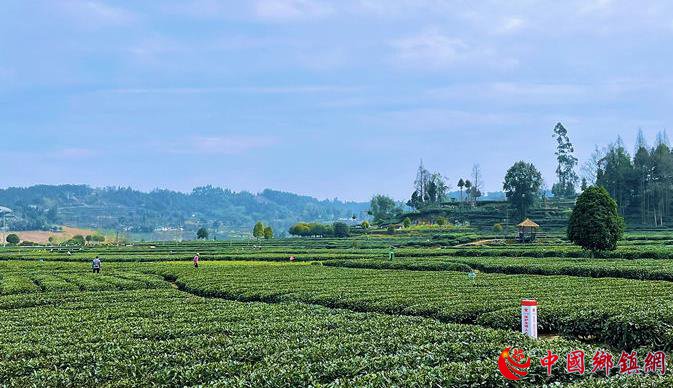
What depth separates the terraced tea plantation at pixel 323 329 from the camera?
38.7 feet

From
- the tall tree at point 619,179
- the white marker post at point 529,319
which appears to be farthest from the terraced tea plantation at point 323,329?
the tall tree at point 619,179

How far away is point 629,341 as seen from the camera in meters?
16.8

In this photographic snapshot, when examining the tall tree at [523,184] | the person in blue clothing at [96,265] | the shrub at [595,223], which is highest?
the tall tree at [523,184]

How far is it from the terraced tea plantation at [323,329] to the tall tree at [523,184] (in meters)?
80.5

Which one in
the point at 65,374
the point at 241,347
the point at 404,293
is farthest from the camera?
the point at 404,293

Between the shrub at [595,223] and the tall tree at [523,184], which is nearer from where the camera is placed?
the shrub at [595,223]

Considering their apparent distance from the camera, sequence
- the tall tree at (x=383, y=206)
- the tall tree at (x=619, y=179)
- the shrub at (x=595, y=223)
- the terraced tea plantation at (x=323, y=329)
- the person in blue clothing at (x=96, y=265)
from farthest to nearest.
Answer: the tall tree at (x=383, y=206), the tall tree at (x=619, y=179), the shrub at (x=595, y=223), the person in blue clothing at (x=96, y=265), the terraced tea plantation at (x=323, y=329)

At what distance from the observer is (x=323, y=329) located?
55.2 ft

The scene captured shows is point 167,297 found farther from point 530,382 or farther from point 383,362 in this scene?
point 530,382

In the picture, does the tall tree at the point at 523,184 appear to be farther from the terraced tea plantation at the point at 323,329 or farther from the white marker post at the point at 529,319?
the white marker post at the point at 529,319

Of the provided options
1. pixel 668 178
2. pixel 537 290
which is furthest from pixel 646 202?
pixel 537 290

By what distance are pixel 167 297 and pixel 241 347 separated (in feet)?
48.7

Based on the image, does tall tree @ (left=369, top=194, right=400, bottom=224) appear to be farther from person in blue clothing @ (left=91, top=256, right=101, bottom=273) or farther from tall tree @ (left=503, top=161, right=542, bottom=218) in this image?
person in blue clothing @ (left=91, top=256, right=101, bottom=273)

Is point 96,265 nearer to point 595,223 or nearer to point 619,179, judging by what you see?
point 595,223
